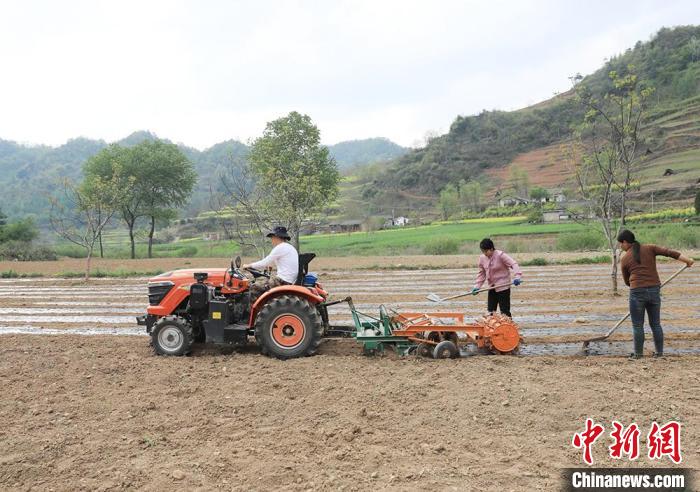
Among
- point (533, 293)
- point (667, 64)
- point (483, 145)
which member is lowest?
point (533, 293)

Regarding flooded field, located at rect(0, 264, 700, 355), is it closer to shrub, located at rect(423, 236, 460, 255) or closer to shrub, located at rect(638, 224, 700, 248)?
shrub, located at rect(638, 224, 700, 248)

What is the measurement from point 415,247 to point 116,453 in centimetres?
3033

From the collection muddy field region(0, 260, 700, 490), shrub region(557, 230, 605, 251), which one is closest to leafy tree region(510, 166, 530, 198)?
shrub region(557, 230, 605, 251)

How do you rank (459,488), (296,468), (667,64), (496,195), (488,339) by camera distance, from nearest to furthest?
1. (459,488)
2. (296,468)
3. (488,339)
4. (496,195)
5. (667,64)

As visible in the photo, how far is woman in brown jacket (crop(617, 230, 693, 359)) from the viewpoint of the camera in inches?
250

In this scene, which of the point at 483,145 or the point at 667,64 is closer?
the point at 667,64

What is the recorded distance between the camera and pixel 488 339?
261 inches

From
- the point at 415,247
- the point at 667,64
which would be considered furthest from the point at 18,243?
the point at 667,64

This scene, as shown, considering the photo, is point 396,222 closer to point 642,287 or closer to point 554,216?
point 554,216

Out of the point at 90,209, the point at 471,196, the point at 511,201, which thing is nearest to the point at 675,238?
Answer: the point at 90,209

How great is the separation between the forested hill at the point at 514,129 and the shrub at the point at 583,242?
62105 mm

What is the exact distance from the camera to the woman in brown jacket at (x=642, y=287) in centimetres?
635

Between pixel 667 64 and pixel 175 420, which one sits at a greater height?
pixel 667 64

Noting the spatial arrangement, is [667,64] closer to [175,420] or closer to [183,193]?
[183,193]
